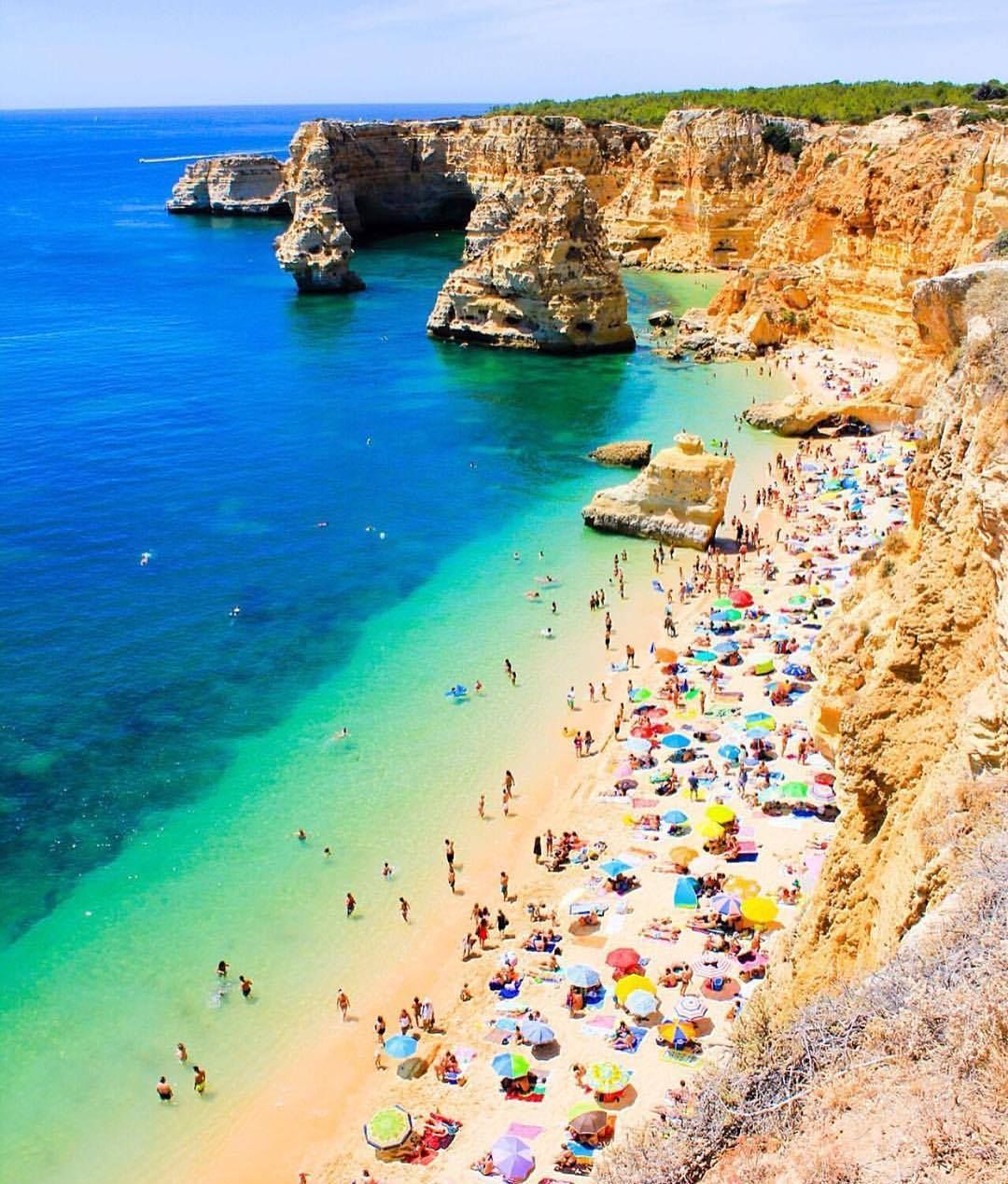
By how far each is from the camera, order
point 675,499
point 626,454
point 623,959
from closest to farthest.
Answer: point 623,959 < point 675,499 < point 626,454

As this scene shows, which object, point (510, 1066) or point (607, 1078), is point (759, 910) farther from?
point (510, 1066)

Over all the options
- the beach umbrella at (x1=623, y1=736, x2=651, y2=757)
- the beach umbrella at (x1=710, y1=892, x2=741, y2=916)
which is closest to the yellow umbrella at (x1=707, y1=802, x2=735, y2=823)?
the beach umbrella at (x1=710, y1=892, x2=741, y2=916)

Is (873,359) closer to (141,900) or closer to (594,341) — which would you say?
(594,341)

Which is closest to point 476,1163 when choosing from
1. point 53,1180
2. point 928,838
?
point 53,1180

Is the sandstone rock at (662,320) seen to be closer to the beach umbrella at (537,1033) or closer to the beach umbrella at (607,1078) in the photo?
the beach umbrella at (537,1033)

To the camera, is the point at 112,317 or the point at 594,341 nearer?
the point at 594,341

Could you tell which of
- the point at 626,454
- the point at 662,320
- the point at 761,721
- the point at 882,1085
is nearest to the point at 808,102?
the point at 662,320

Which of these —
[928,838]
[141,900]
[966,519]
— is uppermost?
[966,519]
